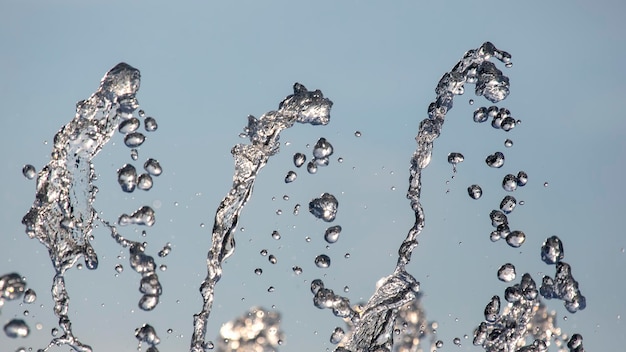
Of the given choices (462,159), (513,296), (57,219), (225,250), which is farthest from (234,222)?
(513,296)

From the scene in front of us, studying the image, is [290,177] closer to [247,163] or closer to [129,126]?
[247,163]

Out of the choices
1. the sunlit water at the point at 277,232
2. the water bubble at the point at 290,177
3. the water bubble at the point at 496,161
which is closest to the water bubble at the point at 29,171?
the sunlit water at the point at 277,232

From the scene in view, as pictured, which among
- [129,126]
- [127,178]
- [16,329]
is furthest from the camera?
[129,126]

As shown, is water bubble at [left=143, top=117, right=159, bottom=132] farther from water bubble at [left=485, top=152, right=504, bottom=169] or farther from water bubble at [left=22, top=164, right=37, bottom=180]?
water bubble at [left=485, top=152, right=504, bottom=169]

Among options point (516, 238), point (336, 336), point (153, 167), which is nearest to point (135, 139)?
point (153, 167)

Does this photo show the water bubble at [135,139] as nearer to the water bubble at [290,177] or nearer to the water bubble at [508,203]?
the water bubble at [290,177]

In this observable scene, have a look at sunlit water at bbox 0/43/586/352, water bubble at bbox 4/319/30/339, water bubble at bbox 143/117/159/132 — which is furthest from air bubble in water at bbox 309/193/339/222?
water bubble at bbox 4/319/30/339
